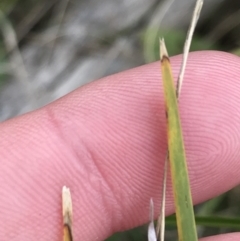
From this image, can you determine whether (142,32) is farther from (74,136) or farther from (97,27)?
(74,136)

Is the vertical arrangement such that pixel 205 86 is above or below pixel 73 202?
above

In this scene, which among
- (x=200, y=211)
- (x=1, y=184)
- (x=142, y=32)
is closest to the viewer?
(x=1, y=184)

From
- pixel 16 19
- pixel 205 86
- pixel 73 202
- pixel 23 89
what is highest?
pixel 16 19

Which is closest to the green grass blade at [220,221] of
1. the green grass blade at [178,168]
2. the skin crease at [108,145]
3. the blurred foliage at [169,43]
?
the skin crease at [108,145]

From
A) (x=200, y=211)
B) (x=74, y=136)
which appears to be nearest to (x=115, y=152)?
(x=74, y=136)

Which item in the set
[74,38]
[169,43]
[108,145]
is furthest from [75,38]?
[108,145]

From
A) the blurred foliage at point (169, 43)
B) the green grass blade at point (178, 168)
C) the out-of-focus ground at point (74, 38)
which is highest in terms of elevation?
the out-of-focus ground at point (74, 38)

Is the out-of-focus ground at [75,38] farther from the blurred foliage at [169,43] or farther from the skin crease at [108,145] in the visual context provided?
the skin crease at [108,145]
